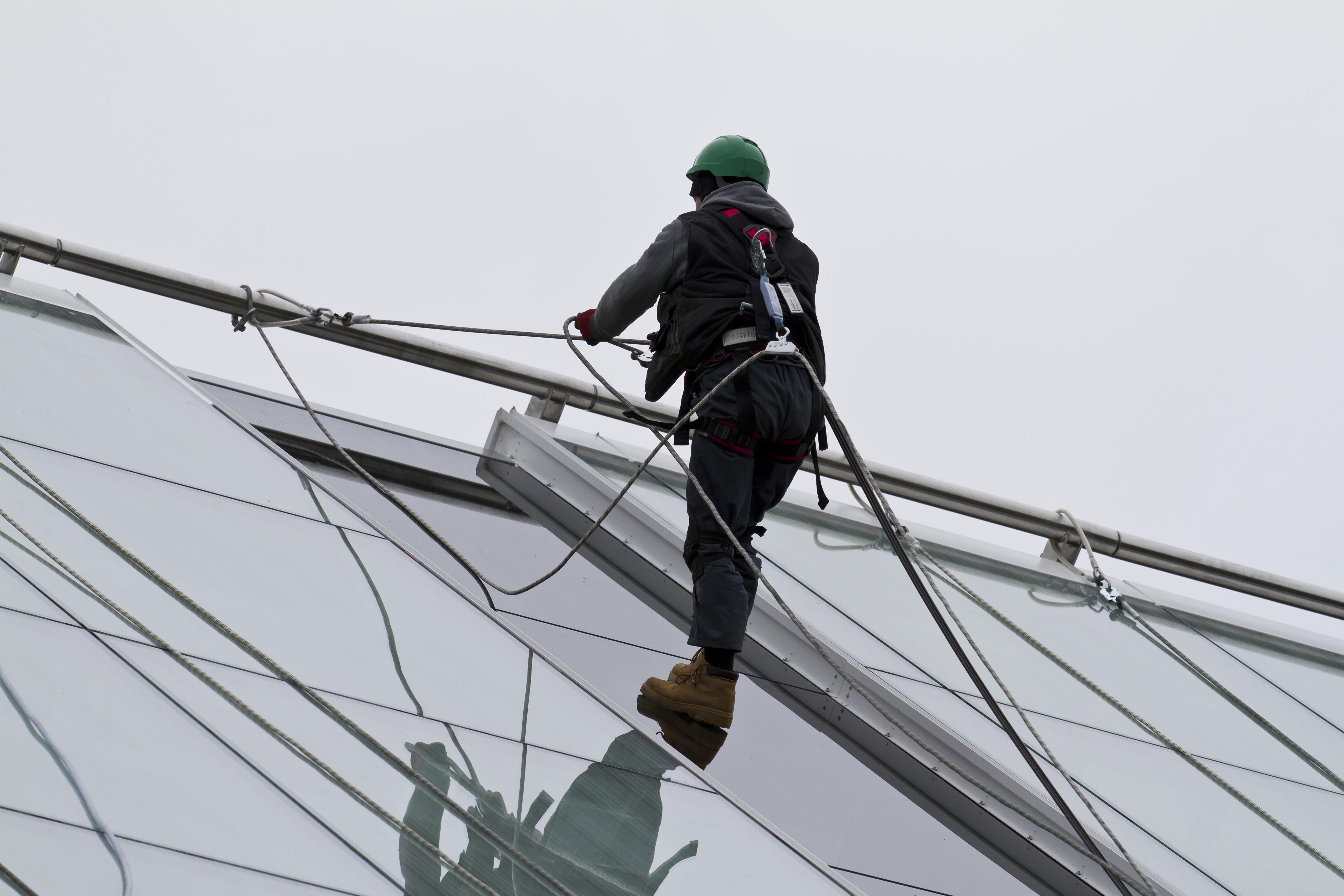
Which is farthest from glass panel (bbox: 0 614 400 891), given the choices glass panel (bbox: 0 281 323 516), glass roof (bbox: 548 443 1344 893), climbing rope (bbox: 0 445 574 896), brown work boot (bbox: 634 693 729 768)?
glass roof (bbox: 548 443 1344 893)

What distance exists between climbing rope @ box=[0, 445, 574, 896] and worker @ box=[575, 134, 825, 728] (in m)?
1.38

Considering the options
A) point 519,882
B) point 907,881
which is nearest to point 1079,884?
point 907,881

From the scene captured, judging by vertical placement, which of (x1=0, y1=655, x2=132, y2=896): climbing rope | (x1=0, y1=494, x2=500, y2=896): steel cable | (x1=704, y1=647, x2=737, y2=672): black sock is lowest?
(x1=0, y1=655, x2=132, y2=896): climbing rope

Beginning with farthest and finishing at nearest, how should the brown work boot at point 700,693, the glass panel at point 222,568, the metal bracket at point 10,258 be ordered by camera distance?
the metal bracket at point 10,258, the brown work boot at point 700,693, the glass panel at point 222,568

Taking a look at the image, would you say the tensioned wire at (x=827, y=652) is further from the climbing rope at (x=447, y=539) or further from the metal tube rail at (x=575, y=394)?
the metal tube rail at (x=575, y=394)

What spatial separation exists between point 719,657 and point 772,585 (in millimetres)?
746

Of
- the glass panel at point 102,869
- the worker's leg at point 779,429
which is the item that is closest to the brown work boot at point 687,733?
the worker's leg at point 779,429

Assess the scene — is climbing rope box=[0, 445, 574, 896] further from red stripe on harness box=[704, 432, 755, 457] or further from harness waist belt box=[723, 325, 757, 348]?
harness waist belt box=[723, 325, 757, 348]

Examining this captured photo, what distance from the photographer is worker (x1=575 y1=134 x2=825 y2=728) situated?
352 cm

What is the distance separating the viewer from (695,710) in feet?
11.2

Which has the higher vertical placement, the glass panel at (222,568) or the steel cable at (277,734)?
the glass panel at (222,568)

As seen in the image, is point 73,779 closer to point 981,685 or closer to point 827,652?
point 981,685

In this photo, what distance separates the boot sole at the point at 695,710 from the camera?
340 centimetres

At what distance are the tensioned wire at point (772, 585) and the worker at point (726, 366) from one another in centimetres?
6
